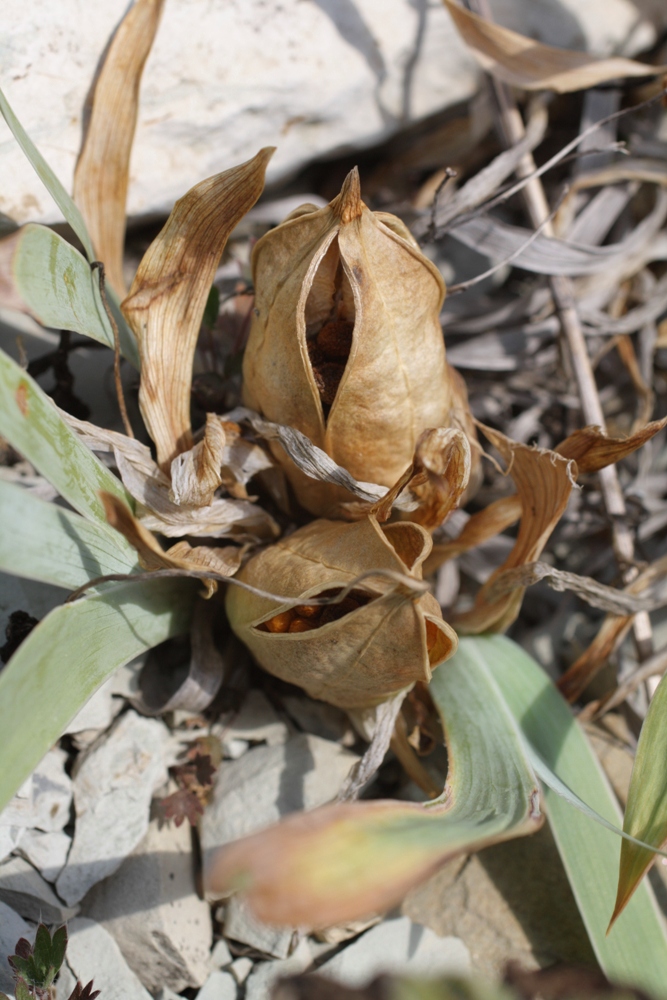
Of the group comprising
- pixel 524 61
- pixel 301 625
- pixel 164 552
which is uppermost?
pixel 524 61

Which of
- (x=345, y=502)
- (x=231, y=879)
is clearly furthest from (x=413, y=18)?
(x=231, y=879)

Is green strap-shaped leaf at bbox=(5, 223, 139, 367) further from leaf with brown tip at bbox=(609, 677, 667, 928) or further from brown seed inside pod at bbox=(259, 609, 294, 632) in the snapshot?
leaf with brown tip at bbox=(609, 677, 667, 928)

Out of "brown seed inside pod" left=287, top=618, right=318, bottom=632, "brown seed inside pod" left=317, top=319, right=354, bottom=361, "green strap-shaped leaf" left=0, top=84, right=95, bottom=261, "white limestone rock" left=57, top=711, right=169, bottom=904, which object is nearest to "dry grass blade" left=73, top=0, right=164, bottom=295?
"green strap-shaped leaf" left=0, top=84, right=95, bottom=261

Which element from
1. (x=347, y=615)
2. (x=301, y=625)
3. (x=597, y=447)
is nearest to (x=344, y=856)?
(x=347, y=615)

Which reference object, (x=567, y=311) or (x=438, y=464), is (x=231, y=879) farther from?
(x=567, y=311)

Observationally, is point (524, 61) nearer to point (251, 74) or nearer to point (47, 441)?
point (251, 74)
